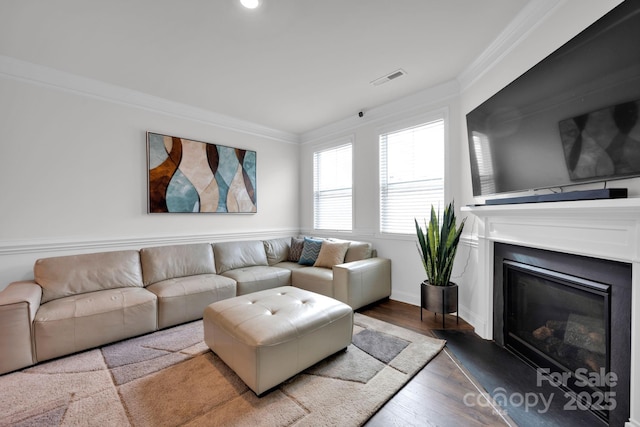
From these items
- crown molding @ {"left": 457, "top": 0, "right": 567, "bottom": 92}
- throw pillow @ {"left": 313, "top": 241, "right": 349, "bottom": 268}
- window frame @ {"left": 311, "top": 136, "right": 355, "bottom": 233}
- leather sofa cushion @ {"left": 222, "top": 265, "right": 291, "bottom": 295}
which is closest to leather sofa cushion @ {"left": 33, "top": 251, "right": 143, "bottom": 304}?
leather sofa cushion @ {"left": 222, "top": 265, "right": 291, "bottom": 295}

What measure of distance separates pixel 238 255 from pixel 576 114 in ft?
11.6

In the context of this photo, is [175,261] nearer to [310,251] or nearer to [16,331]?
[16,331]

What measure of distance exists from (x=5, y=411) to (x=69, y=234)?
1678 mm

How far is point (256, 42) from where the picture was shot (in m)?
2.16

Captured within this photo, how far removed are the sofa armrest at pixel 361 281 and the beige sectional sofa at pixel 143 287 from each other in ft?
0.04

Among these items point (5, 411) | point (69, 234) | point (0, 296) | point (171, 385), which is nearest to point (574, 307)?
point (171, 385)

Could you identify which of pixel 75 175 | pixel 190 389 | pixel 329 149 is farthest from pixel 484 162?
pixel 75 175

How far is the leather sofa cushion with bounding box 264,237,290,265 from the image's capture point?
396cm

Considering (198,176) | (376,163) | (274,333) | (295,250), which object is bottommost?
(274,333)

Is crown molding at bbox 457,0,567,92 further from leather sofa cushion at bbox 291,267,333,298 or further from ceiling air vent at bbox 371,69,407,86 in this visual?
leather sofa cushion at bbox 291,267,333,298

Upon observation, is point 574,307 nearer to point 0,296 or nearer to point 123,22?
point 123,22

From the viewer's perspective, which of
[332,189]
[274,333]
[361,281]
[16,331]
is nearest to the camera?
[274,333]

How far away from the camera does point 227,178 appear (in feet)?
12.5

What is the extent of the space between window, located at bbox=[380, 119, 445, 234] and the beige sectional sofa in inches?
22.5
